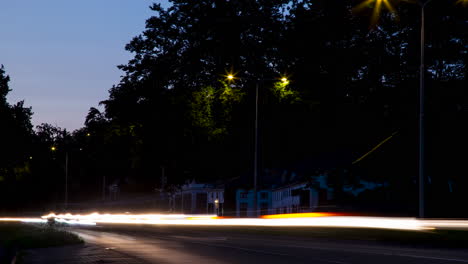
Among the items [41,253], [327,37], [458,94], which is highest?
[327,37]

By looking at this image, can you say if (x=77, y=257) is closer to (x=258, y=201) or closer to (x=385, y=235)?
(x=385, y=235)

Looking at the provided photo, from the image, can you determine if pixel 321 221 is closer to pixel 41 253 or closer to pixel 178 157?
pixel 41 253

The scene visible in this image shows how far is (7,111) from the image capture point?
72.1 meters

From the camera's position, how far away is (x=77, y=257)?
19.6 m

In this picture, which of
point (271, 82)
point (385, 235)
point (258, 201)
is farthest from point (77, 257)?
point (258, 201)

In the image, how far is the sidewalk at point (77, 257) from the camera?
1798cm

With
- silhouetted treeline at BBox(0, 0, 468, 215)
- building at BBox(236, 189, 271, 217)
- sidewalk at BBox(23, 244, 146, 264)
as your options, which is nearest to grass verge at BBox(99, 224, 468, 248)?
sidewalk at BBox(23, 244, 146, 264)

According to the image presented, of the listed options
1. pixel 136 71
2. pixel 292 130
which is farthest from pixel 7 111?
pixel 292 130

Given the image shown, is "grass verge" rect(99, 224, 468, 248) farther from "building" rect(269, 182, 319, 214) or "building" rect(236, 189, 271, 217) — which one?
"building" rect(236, 189, 271, 217)

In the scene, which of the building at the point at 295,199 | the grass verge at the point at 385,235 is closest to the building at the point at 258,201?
the building at the point at 295,199

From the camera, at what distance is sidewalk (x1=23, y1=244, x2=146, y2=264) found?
59.0 feet

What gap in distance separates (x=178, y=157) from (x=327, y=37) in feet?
44.8

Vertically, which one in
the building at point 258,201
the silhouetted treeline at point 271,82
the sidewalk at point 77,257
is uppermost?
the silhouetted treeline at point 271,82

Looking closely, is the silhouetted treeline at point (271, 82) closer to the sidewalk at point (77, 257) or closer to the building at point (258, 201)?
the building at point (258, 201)
